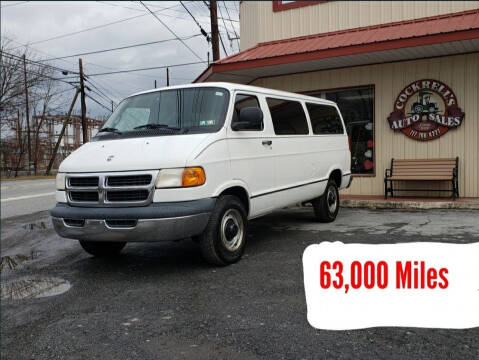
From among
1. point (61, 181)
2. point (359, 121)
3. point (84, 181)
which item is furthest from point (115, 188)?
point (359, 121)

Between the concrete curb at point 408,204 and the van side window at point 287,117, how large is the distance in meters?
3.52

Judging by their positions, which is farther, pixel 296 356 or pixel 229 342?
pixel 229 342

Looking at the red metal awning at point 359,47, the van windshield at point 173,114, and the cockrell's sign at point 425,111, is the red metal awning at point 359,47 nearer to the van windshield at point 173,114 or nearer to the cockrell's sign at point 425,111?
the cockrell's sign at point 425,111

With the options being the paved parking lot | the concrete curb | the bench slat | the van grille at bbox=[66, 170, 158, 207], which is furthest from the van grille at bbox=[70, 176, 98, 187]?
the bench slat

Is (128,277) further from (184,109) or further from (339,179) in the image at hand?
(339,179)

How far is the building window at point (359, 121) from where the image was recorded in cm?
1108

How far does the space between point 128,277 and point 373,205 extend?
634 centimetres

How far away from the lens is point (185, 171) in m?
4.60

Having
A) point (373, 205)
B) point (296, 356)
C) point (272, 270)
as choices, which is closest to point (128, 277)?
point (272, 270)

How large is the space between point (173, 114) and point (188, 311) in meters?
2.47

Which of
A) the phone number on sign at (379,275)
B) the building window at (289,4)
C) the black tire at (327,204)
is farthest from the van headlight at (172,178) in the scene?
the building window at (289,4)

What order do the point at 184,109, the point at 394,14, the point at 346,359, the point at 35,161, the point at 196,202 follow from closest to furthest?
the point at 346,359, the point at 196,202, the point at 184,109, the point at 394,14, the point at 35,161

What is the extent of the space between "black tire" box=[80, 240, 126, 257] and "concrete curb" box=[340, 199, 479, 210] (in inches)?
222

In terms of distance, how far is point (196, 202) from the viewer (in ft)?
15.4
